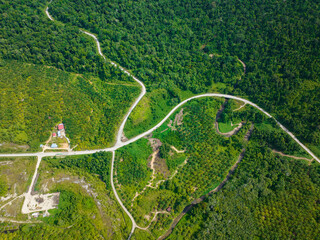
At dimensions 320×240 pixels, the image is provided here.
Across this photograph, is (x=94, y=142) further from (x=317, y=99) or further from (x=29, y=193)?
(x=317, y=99)

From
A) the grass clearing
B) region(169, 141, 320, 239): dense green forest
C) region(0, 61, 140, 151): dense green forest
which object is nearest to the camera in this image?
region(169, 141, 320, 239): dense green forest

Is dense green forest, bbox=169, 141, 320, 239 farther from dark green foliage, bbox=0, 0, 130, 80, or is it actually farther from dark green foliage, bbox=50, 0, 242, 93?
dark green foliage, bbox=0, 0, 130, 80

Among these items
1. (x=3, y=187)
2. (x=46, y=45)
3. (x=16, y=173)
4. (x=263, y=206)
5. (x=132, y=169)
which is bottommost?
(x=263, y=206)

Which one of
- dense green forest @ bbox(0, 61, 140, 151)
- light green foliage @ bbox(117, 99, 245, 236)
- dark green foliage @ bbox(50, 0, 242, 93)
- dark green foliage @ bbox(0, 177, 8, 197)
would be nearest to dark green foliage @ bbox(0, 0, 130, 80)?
dense green forest @ bbox(0, 61, 140, 151)

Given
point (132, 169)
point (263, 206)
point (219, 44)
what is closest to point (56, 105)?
point (132, 169)

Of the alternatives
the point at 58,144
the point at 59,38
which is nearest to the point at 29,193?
the point at 58,144

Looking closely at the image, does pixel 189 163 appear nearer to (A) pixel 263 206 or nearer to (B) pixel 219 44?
(A) pixel 263 206
